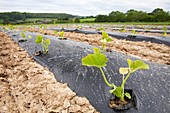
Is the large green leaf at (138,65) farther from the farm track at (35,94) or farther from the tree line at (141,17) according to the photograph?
the tree line at (141,17)

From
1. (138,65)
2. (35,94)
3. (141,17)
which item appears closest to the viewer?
(138,65)

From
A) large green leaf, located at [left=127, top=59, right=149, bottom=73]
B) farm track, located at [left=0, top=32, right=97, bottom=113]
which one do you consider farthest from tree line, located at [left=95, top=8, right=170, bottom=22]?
large green leaf, located at [left=127, top=59, right=149, bottom=73]

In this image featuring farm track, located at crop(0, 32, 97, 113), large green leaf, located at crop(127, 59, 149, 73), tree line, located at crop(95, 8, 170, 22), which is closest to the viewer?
large green leaf, located at crop(127, 59, 149, 73)

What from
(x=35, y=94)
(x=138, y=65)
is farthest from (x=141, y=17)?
(x=138, y=65)

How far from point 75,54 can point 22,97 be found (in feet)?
4.28

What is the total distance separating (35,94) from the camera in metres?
2.42

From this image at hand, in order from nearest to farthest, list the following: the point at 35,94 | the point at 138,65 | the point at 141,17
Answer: the point at 138,65 < the point at 35,94 < the point at 141,17

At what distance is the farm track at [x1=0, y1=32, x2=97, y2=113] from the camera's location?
6.77 ft

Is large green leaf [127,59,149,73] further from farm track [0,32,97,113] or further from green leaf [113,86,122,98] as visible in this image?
farm track [0,32,97,113]

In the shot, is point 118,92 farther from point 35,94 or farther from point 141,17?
point 141,17

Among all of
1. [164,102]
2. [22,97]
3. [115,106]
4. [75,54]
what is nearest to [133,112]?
[115,106]

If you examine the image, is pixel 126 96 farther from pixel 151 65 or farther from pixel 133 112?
pixel 151 65

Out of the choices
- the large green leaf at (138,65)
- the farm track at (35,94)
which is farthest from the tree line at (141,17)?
the large green leaf at (138,65)

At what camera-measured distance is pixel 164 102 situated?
1964mm
